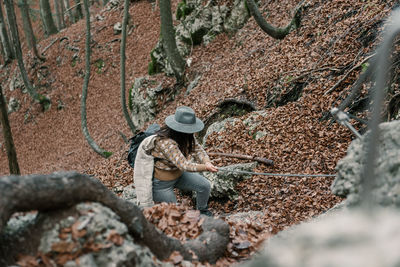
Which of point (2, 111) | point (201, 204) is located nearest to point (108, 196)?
point (201, 204)

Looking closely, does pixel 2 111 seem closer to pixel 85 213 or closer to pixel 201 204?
pixel 201 204

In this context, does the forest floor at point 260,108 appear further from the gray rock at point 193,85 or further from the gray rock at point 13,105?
the gray rock at point 13,105

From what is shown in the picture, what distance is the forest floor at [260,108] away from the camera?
561 cm

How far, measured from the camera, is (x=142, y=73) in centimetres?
1780

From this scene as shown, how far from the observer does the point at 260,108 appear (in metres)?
8.20

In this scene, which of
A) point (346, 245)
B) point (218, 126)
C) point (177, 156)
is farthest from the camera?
point (218, 126)

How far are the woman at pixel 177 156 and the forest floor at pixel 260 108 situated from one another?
51cm

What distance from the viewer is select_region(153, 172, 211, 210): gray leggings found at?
4.70 meters

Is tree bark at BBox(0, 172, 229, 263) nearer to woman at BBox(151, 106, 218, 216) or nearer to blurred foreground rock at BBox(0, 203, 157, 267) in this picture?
blurred foreground rock at BBox(0, 203, 157, 267)

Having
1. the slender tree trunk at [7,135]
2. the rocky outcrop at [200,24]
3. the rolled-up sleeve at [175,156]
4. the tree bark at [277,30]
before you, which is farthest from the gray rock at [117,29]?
the rolled-up sleeve at [175,156]

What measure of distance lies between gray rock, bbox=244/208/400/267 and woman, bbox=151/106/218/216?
2.72 meters

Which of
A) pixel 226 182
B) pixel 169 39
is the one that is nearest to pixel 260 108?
pixel 226 182

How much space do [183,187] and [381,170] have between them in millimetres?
3107

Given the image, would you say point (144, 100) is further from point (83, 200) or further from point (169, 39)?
point (83, 200)
